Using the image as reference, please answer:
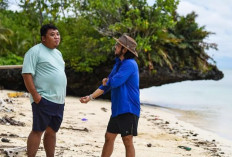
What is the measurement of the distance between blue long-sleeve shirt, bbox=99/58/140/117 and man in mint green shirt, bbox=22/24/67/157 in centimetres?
59

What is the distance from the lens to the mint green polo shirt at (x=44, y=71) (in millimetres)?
4199

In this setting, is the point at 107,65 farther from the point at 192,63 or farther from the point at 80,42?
the point at 192,63

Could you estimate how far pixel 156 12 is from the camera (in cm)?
1873

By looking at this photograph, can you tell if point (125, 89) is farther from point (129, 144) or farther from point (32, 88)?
point (32, 88)

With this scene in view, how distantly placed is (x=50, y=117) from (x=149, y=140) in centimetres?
363

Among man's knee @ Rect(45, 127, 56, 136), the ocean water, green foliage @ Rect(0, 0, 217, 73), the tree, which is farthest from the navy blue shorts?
the tree

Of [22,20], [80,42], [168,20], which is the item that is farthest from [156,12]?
[22,20]

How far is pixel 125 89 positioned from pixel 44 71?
914 mm

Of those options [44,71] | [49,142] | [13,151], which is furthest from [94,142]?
[44,71]

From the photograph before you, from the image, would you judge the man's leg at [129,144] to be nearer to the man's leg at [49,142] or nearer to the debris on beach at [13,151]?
the man's leg at [49,142]

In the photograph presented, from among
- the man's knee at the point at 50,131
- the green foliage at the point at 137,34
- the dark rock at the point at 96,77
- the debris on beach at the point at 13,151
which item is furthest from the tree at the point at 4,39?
the man's knee at the point at 50,131

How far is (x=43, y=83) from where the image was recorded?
4.25 metres

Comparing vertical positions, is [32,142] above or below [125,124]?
below

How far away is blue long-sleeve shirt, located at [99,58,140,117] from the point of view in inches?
171
